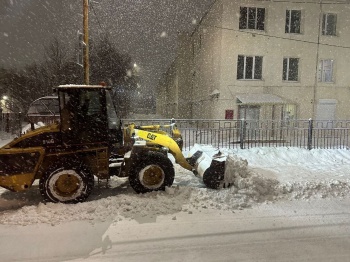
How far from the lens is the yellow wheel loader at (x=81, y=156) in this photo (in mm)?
6137

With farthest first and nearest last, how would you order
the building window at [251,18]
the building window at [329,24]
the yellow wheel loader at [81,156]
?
the building window at [329,24] → the building window at [251,18] → the yellow wheel loader at [81,156]

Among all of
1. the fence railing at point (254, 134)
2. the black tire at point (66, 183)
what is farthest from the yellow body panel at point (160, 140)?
the fence railing at point (254, 134)

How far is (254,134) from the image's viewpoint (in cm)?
1334

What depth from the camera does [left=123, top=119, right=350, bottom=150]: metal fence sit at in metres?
12.9

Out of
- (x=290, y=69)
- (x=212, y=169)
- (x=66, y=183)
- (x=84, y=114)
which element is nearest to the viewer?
(x=66, y=183)

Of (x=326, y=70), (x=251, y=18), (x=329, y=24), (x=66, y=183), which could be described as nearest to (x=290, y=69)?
(x=326, y=70)

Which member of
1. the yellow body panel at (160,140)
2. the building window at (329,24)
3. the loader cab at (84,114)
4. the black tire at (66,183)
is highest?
the building window at (329,24)

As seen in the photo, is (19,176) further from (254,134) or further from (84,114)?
(254,134)

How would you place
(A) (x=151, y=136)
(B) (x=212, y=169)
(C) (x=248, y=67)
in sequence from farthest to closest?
(C) (x=248, y=67) → (A) (x=151, y=136) → (B) (x=212, y=169)

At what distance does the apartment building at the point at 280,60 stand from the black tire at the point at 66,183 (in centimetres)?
1401

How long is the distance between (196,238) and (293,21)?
1952 centimetres

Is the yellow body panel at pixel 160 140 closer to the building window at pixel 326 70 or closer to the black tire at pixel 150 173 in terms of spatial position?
the black tire at pixel 150 173

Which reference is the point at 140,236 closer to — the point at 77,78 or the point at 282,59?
the point at 282,59

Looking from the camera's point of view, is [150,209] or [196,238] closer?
[196,238]
